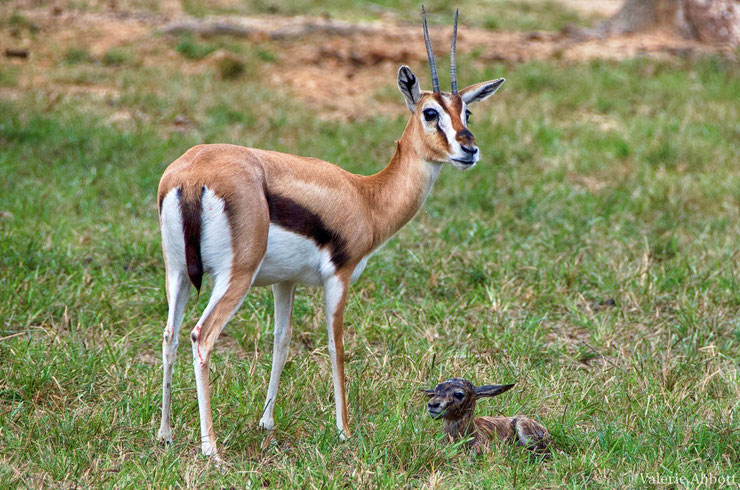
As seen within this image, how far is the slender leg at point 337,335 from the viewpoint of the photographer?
375 centimetres

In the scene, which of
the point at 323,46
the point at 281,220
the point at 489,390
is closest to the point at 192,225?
the point at 281,220

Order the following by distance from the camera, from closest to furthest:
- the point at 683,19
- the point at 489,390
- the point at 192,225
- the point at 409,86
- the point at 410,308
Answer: the point at 192,225
the point at 489,390
the point at 409,86
the point at 410,308
the point at 683,19

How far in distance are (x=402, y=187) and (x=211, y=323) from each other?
45.0 inches

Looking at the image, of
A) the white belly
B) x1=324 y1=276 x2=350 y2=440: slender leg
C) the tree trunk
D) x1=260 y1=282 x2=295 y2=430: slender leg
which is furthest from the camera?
the tree trunk

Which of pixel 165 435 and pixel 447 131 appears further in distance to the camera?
pixel 447 131

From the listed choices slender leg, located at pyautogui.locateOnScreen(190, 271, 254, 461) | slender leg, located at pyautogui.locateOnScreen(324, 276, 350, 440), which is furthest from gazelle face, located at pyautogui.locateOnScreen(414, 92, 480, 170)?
slender leg, located at pyautogui.locateOnScreen(190, 271, 254, 461)

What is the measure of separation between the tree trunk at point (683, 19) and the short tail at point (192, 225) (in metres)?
10.3

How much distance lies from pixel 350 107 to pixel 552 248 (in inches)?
160

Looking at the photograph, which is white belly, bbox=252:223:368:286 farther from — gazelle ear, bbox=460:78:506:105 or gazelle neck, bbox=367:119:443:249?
gazelle ear, bbox=460:78:506:105

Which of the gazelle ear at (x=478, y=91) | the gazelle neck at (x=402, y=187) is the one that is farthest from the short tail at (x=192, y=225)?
the gazelle ear at (x=478, y=91)

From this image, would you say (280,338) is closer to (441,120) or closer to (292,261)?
(292,261)

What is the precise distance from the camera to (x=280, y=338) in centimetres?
399

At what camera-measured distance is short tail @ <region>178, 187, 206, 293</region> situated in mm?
3344

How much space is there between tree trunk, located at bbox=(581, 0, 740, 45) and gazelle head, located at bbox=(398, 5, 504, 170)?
9101 mm
